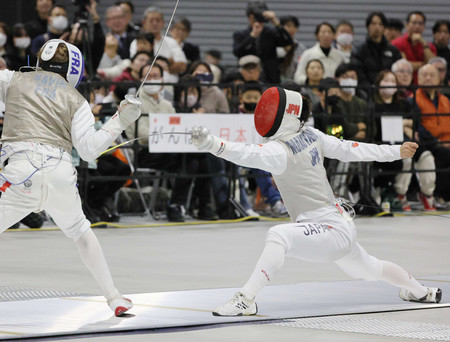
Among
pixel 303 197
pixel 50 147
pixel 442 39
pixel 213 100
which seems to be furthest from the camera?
pixel 442 39

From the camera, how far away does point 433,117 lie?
1298cm

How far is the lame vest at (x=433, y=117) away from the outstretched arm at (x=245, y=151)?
7246 millimetres

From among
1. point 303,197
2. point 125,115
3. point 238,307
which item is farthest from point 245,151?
point 238,307

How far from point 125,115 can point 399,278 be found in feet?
6.54

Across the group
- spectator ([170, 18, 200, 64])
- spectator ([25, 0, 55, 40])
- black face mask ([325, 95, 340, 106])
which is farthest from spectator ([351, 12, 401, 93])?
spectator ([25, 0, 55, 40])

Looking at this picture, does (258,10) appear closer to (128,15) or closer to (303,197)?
(128,15)

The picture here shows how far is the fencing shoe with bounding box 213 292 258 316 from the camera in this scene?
5.75m

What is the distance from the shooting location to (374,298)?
6574 mm

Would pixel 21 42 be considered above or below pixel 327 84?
above

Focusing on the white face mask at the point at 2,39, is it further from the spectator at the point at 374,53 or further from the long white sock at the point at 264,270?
the long white sock at the point at 264,270

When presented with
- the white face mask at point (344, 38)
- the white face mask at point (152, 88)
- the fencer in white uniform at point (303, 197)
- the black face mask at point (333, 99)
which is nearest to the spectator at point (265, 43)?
the white face mask at point (344, 38)

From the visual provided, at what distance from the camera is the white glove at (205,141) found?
5.52 m

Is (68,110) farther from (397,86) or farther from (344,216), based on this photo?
(397,86)

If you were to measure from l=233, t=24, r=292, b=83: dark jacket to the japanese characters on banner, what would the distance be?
2281mm
